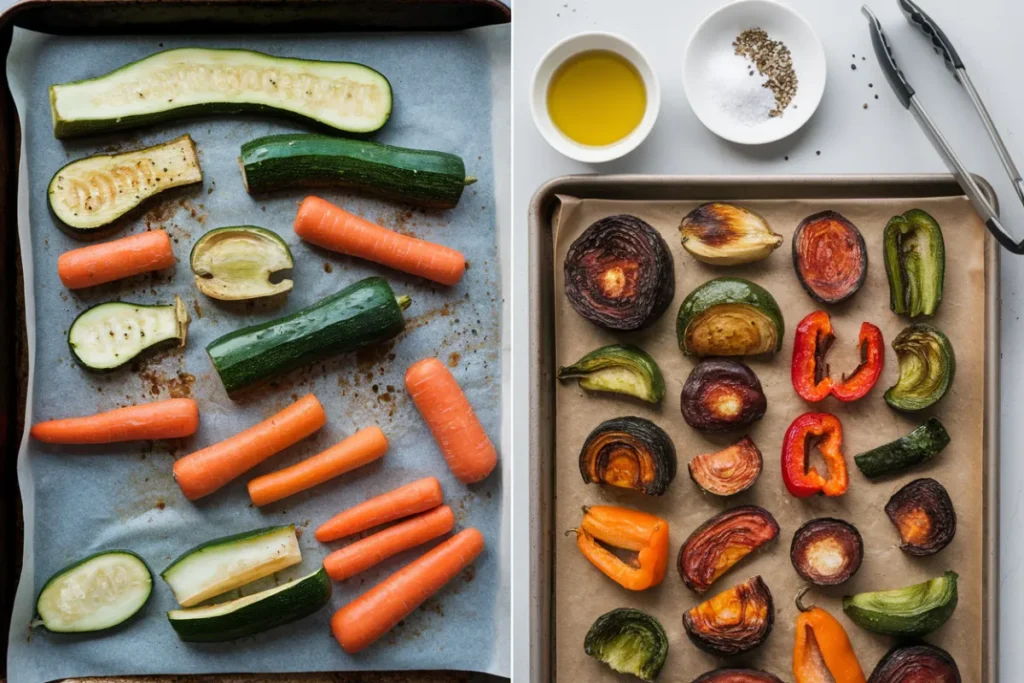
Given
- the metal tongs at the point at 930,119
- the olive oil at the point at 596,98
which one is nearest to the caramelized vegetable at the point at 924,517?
the metal tongs at the point at 930,119

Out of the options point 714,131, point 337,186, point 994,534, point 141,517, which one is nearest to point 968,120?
point 714,131

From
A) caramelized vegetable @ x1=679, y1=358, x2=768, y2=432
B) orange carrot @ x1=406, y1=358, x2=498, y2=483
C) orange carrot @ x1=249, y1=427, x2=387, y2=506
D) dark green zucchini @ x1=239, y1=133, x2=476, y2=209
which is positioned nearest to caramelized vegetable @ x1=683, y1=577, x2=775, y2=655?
caramelized vegetable @ x1=679, y1=358, x2=768, y2=432

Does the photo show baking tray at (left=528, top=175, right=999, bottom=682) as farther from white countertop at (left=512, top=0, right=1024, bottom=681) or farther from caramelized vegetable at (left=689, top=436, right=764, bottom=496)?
caramelized vegetable at (left=689, top=436, right=764, bottom=496)

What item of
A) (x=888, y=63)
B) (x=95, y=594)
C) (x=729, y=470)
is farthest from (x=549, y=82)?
(x=95, y=594)

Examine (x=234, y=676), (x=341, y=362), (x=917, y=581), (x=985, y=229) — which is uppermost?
(x=985, y=229)

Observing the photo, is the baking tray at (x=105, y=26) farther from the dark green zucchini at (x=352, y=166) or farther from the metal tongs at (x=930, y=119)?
the metal tongs at (x=930, y=119)

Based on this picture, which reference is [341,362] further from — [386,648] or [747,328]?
[747,328]

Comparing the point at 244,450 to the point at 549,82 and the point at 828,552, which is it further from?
the point at 828,552
